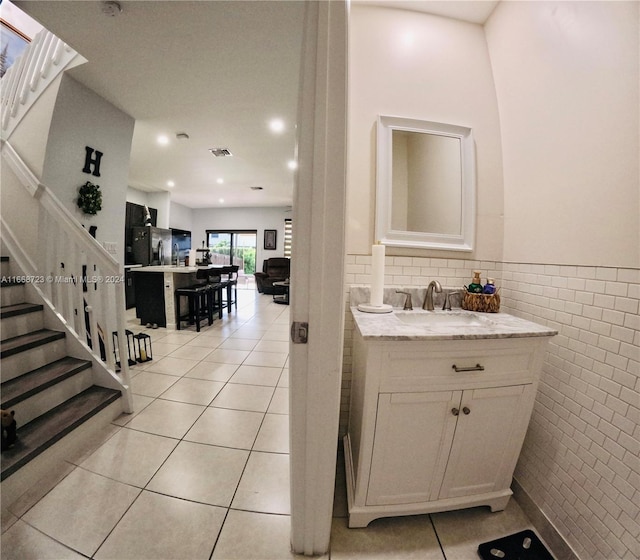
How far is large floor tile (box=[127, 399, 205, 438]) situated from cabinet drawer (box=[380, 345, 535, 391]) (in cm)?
153

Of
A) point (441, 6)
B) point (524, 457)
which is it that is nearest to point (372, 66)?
point (441, 6)

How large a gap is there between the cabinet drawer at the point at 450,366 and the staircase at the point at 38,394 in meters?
1.84

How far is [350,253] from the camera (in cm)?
128

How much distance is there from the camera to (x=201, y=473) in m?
1.24

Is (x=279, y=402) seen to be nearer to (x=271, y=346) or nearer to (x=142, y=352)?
(x=271, y=346)

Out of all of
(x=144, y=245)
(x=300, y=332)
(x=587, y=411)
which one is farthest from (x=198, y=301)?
(x=587, y=411)

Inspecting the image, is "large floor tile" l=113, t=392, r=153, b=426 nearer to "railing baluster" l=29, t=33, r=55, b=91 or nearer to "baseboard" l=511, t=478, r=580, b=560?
"baseboard" l=511, t=478, r=580, b=560

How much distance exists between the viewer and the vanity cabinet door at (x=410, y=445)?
89 cm

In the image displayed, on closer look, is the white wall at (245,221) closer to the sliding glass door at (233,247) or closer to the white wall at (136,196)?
the sliding glass door at (233,247)

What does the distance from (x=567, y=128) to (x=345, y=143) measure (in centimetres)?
107

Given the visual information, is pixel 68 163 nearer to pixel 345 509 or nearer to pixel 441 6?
pixel 441 6

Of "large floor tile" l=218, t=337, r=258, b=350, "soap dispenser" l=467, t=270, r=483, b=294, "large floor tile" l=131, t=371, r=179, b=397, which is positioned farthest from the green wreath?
"soap dispenser" l=467, t=270, r=483, b=294

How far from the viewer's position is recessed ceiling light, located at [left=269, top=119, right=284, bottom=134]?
8.93 ft

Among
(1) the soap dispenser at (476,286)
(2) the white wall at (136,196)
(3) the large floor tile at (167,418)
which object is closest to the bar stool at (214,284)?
(3) the large floor tile at (167,418)
